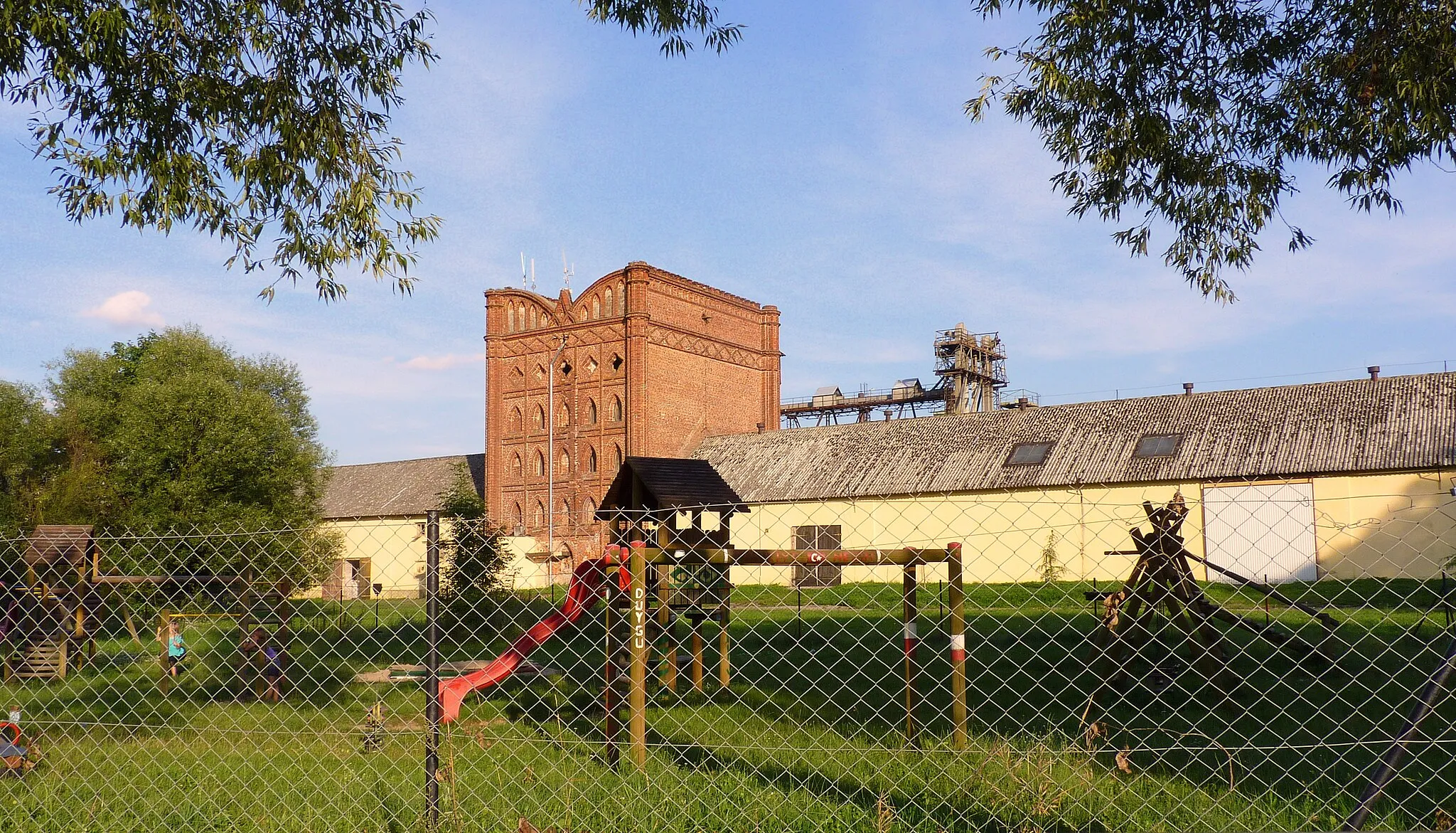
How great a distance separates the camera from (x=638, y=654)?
654 cm

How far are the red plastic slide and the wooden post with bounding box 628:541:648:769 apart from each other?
6.29 feet

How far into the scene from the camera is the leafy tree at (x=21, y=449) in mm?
36062

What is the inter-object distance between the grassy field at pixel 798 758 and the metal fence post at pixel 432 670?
22 centimetres

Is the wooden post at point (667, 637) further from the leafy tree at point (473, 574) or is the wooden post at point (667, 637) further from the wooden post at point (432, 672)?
the leafy tree at point (473, 574)

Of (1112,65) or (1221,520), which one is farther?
(1221,520)

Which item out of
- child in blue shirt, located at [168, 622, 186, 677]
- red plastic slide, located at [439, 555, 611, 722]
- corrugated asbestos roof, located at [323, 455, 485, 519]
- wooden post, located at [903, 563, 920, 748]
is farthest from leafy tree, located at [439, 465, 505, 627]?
corrugated asbestos roof, located at [323, 455, 485, 519]

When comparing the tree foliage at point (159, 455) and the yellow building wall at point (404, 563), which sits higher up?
the tree foliage at point (159, 455)

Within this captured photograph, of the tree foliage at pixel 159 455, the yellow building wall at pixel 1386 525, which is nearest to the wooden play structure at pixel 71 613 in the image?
the tree foliage at pixel 159 455

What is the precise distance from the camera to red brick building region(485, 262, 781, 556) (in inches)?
1593

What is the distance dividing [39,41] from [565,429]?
3426cm

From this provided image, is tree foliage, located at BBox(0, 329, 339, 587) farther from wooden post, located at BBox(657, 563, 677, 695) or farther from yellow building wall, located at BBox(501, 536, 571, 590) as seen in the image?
wooden post, located at BBox(657, 563, 677, 695)

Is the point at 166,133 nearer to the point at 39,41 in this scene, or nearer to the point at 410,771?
the point at 39,41

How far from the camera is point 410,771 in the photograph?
7.47 m

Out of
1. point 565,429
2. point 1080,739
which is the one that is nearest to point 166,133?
point 1080,739
